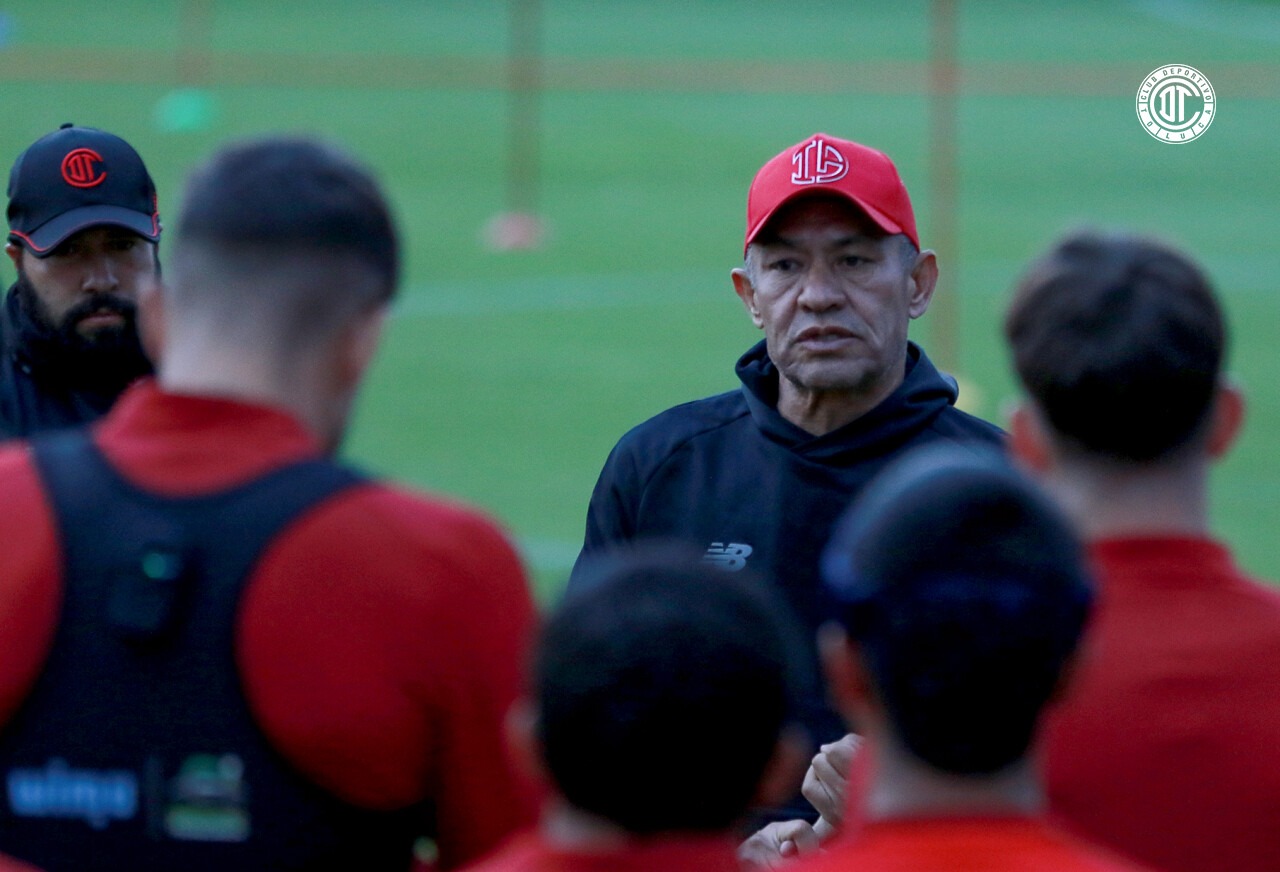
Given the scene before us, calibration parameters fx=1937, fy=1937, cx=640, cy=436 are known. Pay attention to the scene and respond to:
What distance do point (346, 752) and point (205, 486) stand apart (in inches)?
16.2

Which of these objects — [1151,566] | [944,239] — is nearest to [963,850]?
[1151,566]

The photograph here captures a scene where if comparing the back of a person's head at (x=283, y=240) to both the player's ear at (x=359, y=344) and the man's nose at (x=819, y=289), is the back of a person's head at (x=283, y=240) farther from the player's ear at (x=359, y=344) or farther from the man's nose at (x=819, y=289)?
the man's nose at (x=819, y=289)

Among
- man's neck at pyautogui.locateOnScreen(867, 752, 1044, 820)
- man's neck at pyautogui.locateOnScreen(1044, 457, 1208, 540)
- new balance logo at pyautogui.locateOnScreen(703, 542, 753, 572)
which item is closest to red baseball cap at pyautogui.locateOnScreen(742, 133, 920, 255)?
new balance logo at pyautogui.locateOnScreen(703, 542, 753, 572)

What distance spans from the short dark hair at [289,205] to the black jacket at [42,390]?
7.34 ft

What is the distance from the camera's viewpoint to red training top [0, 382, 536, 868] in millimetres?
2572

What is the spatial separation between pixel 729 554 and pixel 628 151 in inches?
964

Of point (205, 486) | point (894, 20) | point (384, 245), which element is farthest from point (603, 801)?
point (894, 20)

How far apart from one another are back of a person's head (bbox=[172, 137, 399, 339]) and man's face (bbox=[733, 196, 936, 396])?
196 centimetres

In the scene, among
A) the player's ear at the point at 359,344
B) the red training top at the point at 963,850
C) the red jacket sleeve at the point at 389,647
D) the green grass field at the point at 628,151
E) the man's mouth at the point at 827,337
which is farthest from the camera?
the green grass field at the point at 628,151

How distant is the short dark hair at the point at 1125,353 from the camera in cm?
269

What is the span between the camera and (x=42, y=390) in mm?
5035

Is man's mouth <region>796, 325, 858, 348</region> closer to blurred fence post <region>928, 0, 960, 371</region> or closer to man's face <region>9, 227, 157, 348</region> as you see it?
man's face <region>9, 227, 157, 348</region>

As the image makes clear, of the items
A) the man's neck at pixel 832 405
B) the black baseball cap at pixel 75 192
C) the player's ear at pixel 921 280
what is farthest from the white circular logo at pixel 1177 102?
the black baseball cap at pixel 75 192

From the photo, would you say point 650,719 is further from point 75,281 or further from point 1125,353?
point 75,281
